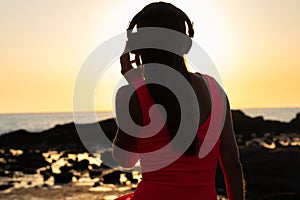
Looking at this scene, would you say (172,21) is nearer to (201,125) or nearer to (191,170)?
(201,125)

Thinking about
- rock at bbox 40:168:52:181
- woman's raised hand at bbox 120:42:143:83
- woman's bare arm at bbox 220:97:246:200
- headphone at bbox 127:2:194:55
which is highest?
headphone at bbox 127:2:194:55

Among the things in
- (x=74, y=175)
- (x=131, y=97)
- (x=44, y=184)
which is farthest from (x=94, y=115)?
(x=74, y=175)

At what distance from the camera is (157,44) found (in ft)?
8.81

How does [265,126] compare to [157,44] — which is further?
[265,126]

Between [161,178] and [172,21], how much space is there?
863 millimetres

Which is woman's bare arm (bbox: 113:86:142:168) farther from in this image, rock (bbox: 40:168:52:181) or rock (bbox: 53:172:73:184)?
rock (bbox: 40:168:52:181)

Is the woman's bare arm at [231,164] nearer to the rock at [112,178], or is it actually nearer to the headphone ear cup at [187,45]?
the headphone ear cup at [187,45]

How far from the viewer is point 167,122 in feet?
8.63

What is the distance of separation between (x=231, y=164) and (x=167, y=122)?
574mm

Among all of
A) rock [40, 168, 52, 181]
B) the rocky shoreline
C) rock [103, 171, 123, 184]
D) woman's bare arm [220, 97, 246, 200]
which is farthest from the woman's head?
rock [40, 168, 52, 181]

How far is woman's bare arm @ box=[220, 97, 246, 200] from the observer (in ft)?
9.43

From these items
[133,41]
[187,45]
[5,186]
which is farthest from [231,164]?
[5,186]

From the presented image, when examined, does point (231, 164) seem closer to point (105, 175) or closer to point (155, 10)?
point (155, 10)

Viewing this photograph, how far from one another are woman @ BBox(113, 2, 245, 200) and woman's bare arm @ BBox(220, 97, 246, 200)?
13cm
